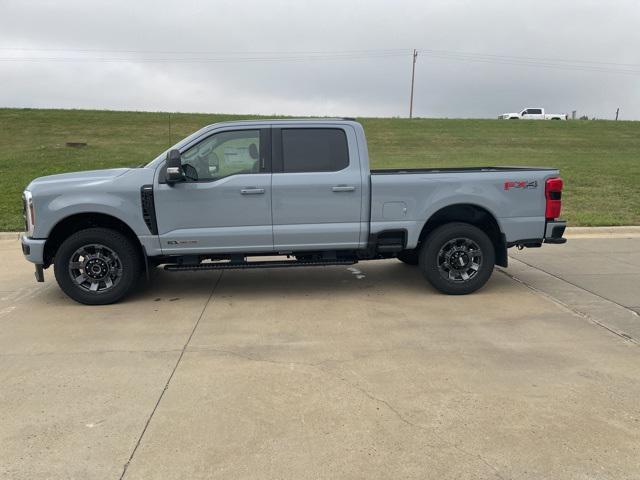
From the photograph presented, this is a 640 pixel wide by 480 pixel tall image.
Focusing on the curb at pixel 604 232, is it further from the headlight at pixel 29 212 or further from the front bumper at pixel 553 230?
the headlight at pixel 29 212

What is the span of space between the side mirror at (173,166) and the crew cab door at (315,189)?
992mm

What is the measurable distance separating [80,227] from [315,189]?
8.55 ft

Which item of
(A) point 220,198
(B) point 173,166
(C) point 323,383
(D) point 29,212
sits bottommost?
(C) point 323,383

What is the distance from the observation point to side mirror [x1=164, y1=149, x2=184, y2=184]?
5.34 meters

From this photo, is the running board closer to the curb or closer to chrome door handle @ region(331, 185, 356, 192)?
chrome door handle @ region(331, 185, 356, 192)

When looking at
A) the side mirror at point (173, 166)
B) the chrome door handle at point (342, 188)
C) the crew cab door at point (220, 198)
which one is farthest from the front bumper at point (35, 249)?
the chrome door handle at point (342, 188)

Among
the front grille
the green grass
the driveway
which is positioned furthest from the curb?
the front grille

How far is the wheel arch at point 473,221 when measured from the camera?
239 inches

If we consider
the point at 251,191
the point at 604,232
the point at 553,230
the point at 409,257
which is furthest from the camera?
the point at 604,232

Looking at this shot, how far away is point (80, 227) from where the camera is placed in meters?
5.84

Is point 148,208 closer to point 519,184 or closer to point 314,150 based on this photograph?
point 314,150

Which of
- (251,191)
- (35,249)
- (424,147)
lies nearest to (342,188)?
(251,191)

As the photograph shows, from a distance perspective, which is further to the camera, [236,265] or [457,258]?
[457,258]

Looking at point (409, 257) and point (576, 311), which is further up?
point (409, 257)
